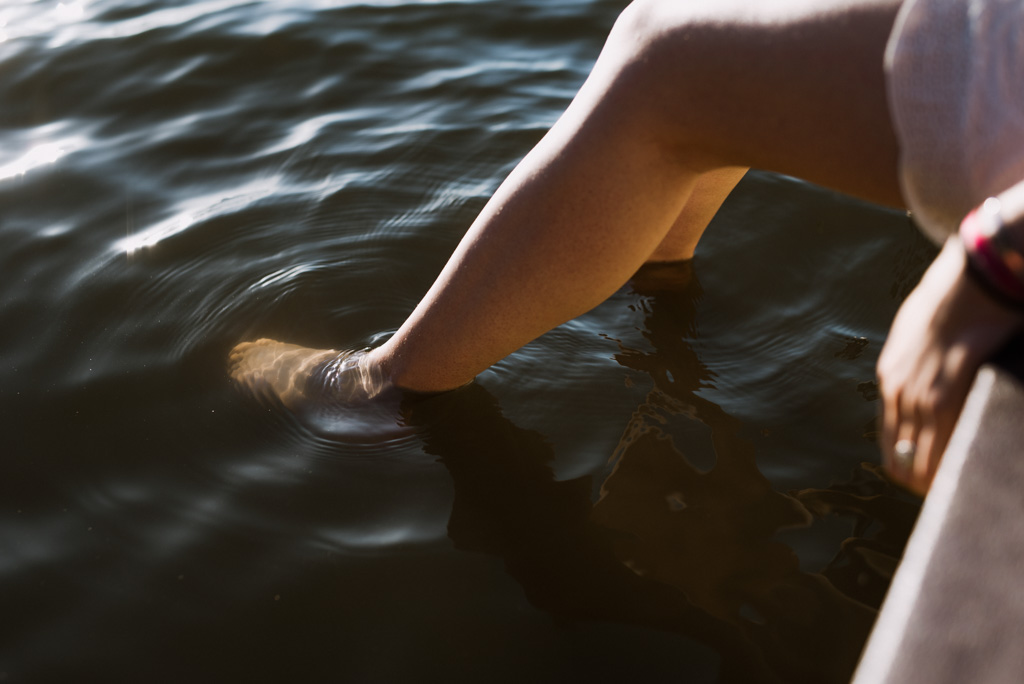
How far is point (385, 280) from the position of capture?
1787 mm

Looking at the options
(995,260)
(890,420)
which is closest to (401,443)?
(890,420)

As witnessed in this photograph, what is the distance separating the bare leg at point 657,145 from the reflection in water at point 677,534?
0.27 metres

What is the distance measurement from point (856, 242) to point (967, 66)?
120 centimetres

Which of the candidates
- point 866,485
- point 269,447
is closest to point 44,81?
point 269,447

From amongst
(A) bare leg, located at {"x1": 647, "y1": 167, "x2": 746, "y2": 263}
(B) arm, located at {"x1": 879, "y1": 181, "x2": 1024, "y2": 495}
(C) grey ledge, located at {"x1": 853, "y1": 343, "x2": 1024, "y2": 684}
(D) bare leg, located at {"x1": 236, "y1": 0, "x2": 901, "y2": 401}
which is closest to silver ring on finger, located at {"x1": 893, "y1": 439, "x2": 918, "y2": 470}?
(B) arm, located at {"x1": 879, "y1": 181, "x2": 1024, "y2": 495}

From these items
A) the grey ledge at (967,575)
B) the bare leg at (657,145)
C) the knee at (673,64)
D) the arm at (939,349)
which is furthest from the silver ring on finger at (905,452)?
the knee at (673,64)

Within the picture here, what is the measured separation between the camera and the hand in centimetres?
58

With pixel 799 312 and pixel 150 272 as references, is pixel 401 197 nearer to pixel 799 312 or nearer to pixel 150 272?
pixel 150 272

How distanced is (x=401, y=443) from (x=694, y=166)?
2.41 feet

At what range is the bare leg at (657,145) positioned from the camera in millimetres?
774

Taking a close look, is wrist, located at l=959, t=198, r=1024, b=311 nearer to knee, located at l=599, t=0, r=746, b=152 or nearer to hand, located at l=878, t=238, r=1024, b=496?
hand, located at l=878, t=238, r=1024, b=496

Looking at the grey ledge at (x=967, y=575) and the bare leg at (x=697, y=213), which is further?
the bare leg at (x=697, y=213)

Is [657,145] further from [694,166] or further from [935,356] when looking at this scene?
[935,356]

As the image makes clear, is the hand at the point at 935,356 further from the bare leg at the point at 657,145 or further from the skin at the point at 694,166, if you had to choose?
the bare leg at the point at 657,145
